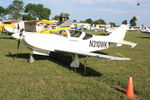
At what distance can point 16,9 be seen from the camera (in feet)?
364

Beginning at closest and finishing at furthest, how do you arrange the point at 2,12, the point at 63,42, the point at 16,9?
the point at 63,42 → the point at 2,12 → the point at 16,9

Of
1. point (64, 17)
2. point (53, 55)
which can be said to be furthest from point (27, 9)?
point (53, 55)

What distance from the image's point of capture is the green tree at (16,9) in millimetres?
108100

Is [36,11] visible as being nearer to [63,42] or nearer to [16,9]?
[16,9]

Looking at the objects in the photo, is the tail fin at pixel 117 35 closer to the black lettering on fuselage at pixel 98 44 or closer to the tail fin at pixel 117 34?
the tail fin at pixel 117 34

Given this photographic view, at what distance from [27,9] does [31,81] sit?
116 meters

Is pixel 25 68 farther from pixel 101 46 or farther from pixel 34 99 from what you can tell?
pixel 101 46

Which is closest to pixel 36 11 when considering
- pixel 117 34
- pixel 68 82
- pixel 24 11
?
pixel 24 11

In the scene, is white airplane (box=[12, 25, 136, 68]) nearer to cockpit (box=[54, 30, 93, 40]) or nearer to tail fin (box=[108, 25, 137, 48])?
cockpit (box=[54, 30, 93, 40])

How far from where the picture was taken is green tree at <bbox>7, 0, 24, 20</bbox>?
4256 inches

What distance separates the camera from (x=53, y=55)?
36.2ft

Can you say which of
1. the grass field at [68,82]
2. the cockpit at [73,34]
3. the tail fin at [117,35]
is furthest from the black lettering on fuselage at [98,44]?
the grass field at [68,82]

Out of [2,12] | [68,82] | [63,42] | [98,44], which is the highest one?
[2,12]

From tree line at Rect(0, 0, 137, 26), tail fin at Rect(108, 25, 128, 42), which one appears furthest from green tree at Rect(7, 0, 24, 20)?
tail fin at Rect(108, 25, 128, 42)
